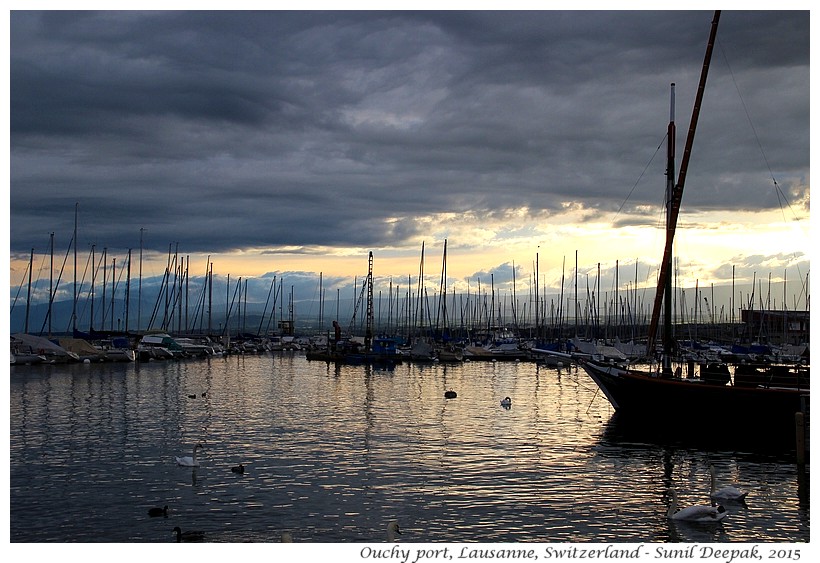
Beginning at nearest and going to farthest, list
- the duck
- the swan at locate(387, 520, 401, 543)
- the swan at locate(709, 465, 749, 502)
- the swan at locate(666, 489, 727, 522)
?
the swan at locate(387, 520, 401, 543) < the duck < the swan at locate(666, 489, 727, 522) < the swan at locate(709, 465, 749, 502)

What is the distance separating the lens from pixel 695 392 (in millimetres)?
33688

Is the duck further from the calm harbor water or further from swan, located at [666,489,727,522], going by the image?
swan, located at [666,489,727,522]

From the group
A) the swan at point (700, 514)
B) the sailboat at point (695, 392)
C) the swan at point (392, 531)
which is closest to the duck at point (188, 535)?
the swan at point (392, 531)

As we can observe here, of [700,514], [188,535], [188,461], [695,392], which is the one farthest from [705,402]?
[188,535]

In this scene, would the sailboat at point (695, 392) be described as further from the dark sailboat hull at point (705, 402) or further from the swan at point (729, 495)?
the swan at point (729, 495)


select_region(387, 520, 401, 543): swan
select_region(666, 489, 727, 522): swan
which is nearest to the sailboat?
select_region(666, 489, 727, 522): swan

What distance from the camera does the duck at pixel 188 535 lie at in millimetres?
18562

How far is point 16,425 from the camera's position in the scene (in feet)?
121

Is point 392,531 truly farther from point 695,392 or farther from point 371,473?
point 695,392

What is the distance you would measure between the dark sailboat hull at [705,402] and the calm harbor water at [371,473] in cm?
117

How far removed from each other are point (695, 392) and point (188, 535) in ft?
71.4

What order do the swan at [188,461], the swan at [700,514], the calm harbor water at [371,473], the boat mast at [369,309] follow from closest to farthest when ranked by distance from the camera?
the calm harbor water at [371,473]
the swan at [700,514]
the swan at [188,461]
the boat mast at [369,309]

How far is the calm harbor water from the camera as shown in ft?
65.0
